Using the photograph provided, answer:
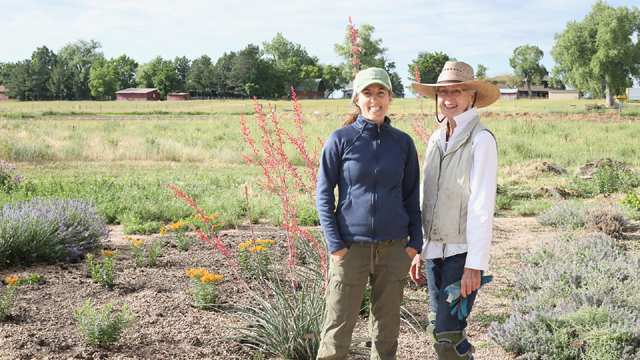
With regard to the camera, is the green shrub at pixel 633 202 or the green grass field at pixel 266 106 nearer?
the green shrub at pixel 633 202

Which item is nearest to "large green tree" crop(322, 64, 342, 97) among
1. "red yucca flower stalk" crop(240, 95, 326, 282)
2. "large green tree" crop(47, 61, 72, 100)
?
"large green tree" crop(47, 61, 72, 100)

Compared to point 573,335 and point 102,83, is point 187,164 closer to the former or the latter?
point 573,335

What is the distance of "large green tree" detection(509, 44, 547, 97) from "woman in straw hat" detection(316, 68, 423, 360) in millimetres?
100732

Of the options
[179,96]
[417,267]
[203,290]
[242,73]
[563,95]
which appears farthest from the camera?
[179,96]

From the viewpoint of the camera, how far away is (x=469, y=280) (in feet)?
7.74

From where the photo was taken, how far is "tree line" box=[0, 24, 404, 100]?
7962 centimetres

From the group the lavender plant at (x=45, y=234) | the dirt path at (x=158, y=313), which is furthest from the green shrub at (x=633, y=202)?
the lavender plant at (x=45, y=234)

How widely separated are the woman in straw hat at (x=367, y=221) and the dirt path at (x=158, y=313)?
3.43ft

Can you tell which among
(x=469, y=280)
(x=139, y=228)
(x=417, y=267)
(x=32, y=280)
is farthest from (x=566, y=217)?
(x=32, y=280)

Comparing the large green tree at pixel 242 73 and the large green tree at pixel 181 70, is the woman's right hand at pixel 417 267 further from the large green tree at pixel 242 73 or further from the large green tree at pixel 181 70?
the large green tree at pixel 181 70

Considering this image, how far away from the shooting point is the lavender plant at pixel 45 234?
4.98 meters

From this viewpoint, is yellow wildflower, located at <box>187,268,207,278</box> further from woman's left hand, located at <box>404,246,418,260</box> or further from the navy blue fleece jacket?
woman's left hand, located at <box>404,246,418,260</box>

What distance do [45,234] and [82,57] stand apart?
381 ft

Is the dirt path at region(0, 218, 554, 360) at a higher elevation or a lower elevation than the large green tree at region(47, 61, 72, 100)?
lower
